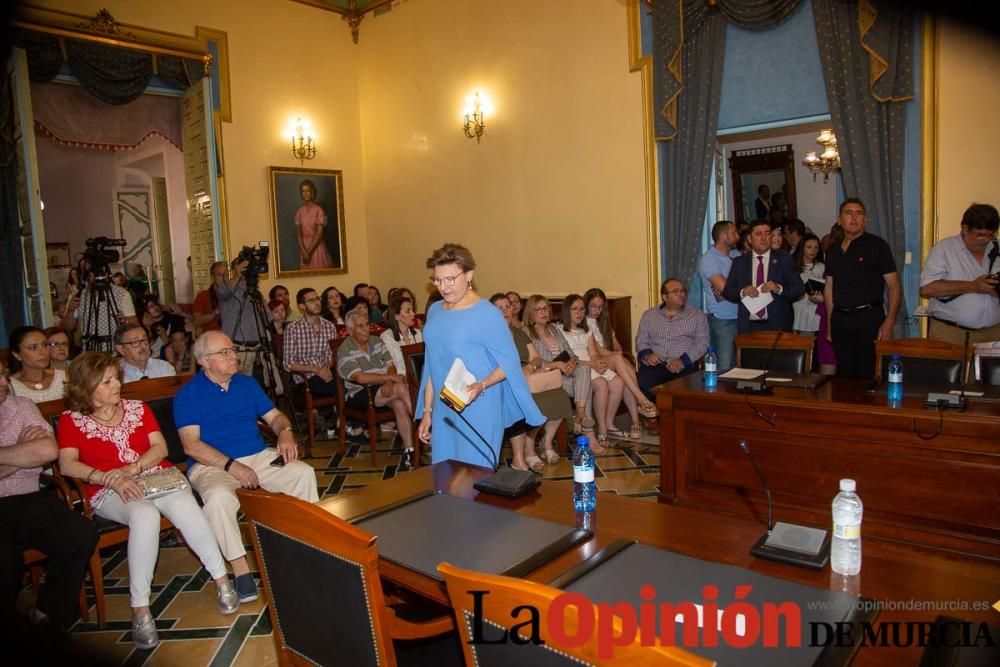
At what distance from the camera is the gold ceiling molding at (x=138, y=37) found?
6797mm

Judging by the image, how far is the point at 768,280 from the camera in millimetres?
5250

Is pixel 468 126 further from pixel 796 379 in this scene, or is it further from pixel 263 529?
pixel 263 529

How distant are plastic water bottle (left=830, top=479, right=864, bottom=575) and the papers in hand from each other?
1437 mm

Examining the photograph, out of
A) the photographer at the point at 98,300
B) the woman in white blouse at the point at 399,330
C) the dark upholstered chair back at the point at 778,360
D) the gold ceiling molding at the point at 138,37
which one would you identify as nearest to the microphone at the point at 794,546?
the dark upholstered chair back at the point at 778,360

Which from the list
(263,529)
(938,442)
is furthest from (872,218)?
(263,529)

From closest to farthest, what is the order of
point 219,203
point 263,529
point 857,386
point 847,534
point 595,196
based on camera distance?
point 847,534 → point 263,529 → point 857,386 → point 595,196 → point 219,203

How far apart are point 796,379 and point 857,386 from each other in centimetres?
27

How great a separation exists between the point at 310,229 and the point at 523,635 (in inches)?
323

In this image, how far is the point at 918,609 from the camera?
4.84ft

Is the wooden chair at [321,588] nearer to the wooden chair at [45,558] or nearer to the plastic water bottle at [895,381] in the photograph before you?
the wooden chair at [45,558]

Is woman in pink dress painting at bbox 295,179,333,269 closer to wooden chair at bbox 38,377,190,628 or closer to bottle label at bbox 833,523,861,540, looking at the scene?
wooden chair at bbox 38,377,190,628

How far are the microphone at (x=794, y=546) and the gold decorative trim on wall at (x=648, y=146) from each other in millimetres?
5040

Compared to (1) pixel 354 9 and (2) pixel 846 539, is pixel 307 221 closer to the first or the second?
(1) pixel 354 9

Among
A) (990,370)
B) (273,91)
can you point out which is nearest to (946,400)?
(990,370)
